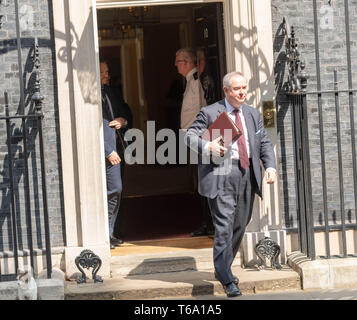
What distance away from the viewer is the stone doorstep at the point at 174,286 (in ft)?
24.8

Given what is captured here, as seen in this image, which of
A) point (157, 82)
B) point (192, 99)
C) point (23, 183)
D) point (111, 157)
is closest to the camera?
point (23, 183)

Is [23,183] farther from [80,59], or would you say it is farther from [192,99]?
[192,99]

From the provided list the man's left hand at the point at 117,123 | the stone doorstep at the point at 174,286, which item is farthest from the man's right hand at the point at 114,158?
the stone doorstep at the point at 174,286

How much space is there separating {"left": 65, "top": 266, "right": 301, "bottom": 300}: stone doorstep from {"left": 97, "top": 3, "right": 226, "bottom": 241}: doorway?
4.59 ft

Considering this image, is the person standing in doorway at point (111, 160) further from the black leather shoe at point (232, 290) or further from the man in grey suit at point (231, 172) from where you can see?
the black leather shoe at point (232, 290)

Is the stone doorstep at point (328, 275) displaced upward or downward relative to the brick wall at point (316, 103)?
downward

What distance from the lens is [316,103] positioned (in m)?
8.20

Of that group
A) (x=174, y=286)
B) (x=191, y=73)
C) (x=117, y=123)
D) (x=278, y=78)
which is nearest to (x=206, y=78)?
(x=191, y=73)

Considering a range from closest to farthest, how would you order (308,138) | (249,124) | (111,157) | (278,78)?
(249,124) → (308,138) → (278,78) → (111,157)

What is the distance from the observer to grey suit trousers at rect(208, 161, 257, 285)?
7.30 m

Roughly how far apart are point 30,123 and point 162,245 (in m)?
1.81

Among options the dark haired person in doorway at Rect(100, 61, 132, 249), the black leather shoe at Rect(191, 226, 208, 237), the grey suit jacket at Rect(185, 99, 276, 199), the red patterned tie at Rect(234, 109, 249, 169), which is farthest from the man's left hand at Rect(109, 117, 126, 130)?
the red patterned tie at Rect(234, 109, 249, 169)
